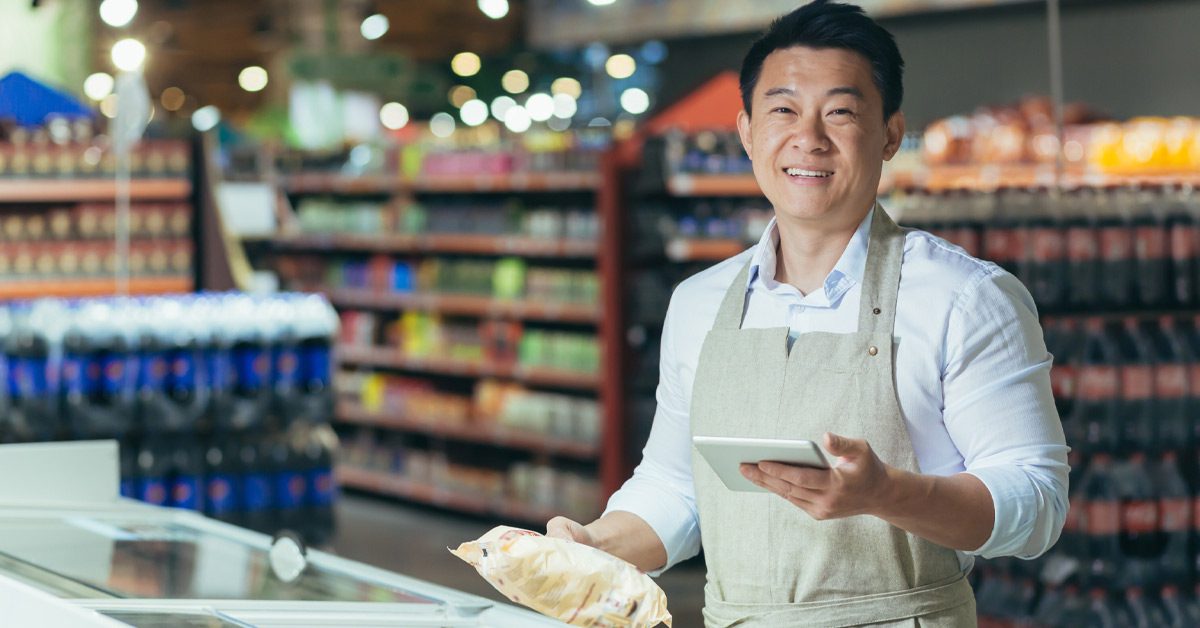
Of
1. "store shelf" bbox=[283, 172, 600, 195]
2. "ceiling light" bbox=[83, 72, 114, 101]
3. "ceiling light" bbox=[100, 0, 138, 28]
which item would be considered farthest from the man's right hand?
"ceiling light" bbox=[83, 72, 114, 101]

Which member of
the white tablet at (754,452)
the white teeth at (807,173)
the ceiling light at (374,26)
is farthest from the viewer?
the ceiling light at (374,26)

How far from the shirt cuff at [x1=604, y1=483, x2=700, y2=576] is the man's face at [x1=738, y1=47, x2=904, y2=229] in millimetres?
448

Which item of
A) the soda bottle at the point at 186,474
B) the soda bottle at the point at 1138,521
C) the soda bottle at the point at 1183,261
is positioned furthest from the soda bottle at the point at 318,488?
the soda bottle at the point at 1183,261

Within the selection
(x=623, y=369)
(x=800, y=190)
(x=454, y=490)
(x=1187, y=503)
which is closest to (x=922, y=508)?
(x=800, y=190)

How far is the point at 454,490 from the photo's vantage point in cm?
890

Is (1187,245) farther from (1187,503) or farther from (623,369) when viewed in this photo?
(623,369)

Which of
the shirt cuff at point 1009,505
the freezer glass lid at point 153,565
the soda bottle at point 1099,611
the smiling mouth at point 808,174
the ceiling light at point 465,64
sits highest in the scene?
the ceiling light at point 465,64

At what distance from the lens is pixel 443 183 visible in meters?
8.92

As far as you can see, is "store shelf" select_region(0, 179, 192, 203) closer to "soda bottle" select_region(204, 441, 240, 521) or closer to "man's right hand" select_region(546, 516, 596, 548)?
"soda bottle" select_region(204, 441, 240, 521)

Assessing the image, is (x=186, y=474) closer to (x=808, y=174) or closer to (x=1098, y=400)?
(x=1098, y=400)

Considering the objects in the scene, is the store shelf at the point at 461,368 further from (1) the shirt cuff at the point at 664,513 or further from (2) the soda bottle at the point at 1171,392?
(1) the shirt cuff at the point at 664,513

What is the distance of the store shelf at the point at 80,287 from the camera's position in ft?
24.2

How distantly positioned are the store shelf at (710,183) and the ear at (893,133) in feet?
16.6

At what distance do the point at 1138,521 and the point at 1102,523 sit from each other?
110 mm
